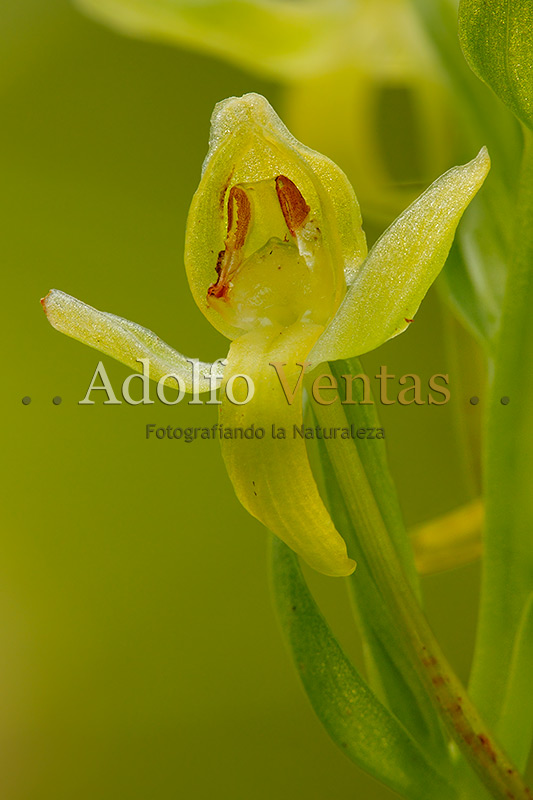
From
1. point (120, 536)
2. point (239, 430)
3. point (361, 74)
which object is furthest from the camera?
point (120, 536)

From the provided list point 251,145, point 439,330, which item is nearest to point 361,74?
point 251,145

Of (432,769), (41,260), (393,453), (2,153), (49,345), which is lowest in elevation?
(432,769)

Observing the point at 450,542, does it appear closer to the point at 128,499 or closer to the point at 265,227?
the point at 265,227

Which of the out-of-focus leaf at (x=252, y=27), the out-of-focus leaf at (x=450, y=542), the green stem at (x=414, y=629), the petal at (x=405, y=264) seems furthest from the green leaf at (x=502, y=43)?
the out-of-focus leaf at (x=252, y=27)

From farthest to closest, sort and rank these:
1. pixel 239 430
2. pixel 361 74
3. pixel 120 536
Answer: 1. pixel 120 536
2. pixel 361 74
3. pixel 239 430

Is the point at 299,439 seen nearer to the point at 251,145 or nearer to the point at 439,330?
the point at 251,145

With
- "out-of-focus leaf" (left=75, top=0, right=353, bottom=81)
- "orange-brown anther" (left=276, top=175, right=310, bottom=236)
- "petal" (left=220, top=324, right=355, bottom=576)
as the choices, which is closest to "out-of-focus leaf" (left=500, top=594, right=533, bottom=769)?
"petal" (left=220, top=324, right=355, bottom=576)
